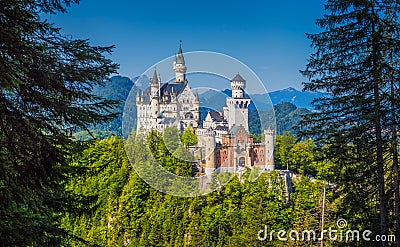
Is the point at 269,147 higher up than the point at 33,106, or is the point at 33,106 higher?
the point at 269,147

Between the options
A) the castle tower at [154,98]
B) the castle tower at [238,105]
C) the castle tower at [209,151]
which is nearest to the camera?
the castle tower at [238,105]

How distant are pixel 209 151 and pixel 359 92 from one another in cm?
1764

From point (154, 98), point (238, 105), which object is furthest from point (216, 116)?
point (154, 98)

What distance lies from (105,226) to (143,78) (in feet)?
29.5

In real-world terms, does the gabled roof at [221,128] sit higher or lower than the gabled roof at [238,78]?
lower

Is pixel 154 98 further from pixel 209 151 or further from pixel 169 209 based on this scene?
pixel 169 209

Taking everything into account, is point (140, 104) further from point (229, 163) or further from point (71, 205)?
point (71, 205)

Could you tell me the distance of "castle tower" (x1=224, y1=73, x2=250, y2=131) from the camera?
19.2 meters

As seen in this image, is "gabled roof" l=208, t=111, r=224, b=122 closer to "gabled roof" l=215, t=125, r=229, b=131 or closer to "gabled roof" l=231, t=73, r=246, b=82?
"gabled roof" l=215, t=125, r=229, b=131

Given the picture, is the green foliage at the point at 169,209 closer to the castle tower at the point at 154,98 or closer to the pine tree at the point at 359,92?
the castle tower at the point at 154,98

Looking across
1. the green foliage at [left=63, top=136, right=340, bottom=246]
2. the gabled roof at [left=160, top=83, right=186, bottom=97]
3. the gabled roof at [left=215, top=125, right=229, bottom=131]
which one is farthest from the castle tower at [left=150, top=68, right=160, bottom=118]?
the gabled roof at [left=215, top=125, right=229, bottom=131]

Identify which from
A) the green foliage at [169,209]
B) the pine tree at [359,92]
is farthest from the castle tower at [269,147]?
the pine tree at [359,92]

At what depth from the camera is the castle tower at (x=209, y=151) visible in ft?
75.9

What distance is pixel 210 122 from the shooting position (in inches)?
886
